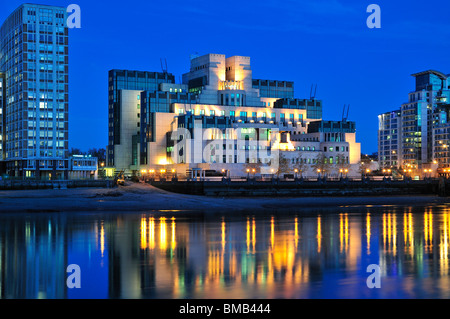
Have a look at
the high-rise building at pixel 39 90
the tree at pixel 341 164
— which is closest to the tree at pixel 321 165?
the tree at pixel 341 164

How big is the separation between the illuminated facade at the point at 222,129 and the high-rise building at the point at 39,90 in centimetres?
2629

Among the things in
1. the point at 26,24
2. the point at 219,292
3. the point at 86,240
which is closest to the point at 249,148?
the point at 26,24

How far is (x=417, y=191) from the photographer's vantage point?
11838 centimetres

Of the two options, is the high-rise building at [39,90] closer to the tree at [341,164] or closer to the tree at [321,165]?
the tree at [321,165]

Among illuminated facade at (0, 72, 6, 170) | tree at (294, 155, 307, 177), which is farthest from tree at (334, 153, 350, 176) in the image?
illuminated facade at (0, 72, 6, 170)

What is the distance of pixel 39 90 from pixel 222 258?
135445 mm

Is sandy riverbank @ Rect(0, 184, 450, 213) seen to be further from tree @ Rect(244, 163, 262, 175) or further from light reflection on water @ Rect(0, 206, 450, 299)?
tree @ Rect(244, 163, 262, 175)

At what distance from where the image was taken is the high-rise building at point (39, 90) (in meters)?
154

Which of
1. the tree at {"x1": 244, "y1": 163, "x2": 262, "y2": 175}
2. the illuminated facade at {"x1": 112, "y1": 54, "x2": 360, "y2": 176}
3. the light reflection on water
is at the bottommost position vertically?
the light reflection on water

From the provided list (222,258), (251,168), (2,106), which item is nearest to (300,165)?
(251,168)

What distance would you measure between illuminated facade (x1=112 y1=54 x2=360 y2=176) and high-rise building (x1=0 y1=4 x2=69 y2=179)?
26.3m

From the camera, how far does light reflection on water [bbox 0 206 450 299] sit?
24078 millimetres

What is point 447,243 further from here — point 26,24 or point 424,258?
point 26,24

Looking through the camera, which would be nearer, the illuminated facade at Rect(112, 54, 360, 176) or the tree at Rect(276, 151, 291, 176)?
the illuminated facade at Rect(112, 54, 360, 176)
